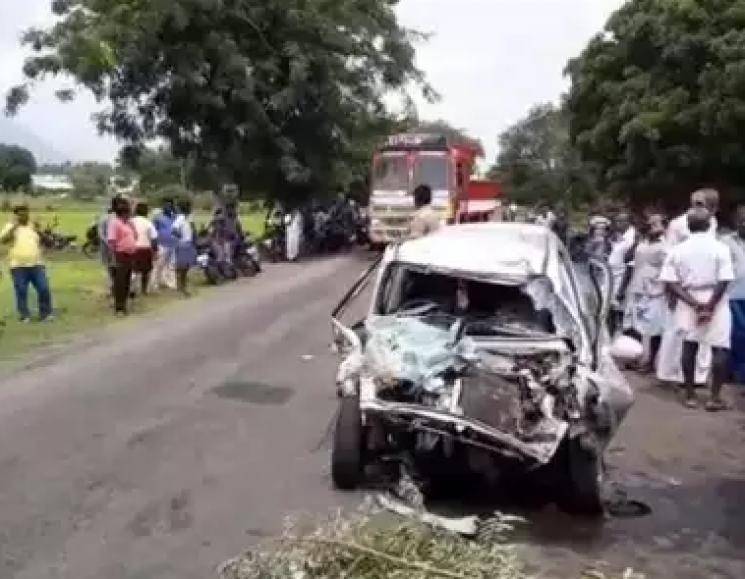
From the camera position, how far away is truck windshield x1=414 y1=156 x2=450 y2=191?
34.2m

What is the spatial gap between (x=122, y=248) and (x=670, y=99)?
15.0 m

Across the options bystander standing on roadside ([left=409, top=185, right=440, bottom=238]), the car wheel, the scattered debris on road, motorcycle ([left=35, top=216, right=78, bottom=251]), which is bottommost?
motorcycle ([left=35, top=216, right=78, bottom=251])

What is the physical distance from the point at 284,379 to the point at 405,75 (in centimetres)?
2603

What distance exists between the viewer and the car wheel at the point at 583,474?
7805 mm

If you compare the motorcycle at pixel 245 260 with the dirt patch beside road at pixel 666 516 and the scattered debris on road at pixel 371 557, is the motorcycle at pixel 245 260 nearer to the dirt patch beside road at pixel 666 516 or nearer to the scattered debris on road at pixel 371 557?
the dirt patch beside road at pixel 666 516

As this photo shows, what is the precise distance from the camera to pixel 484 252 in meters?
8.96

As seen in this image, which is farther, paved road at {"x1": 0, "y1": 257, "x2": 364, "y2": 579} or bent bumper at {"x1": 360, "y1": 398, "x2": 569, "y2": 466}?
bent bumper at {"x1": 360, "y1": 398, "x2": 569, "y2": 466}

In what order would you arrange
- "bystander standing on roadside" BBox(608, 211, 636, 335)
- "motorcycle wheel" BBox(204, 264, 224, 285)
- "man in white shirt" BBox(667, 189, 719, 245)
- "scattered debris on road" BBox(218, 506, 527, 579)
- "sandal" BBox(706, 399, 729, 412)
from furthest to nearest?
1. "motorcycle wheel" BBox(204, 264, 224, 285)
2. "bystander standing on roadside" BBox(608, 211, 636, 335)
3. "man in white shirt" BBox(667, 189, 719, 245)
4. "sandal" BBox(706, 399, 729, 412)
5. "scattered debris on road" BBox(218, 506, 527, 579)

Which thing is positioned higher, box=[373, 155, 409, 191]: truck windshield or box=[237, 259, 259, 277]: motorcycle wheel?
box=[373, 155, 409, 191]: truck windshield

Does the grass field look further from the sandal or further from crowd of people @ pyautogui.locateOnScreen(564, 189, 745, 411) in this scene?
the sandal

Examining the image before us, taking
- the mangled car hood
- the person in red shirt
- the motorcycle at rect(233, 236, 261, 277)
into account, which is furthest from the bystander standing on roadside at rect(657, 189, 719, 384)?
the motorcycle at rect(233, 236, 261, 277)

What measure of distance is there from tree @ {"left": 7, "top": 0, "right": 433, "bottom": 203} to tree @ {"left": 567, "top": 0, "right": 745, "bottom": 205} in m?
6.94

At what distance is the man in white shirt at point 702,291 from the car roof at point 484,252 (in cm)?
210

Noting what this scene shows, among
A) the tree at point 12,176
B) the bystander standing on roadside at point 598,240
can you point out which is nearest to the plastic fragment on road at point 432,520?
the bystander standing on roadside at point 598,240
